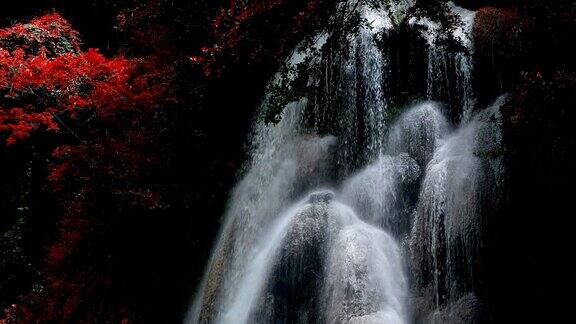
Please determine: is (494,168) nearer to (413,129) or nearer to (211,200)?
(413,129)

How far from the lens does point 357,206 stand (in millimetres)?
7320

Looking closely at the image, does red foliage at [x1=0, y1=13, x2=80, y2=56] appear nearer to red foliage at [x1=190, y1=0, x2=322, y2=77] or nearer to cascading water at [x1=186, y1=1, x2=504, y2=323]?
red foliage at [x1=190, y1=0, x2=322, y2=77]

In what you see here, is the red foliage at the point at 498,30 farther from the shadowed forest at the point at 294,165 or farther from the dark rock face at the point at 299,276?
the dark rock face at the point at 299,276

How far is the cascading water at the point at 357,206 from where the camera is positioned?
223 inches

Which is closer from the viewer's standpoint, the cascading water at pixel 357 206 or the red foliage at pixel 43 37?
the cascading water at pixel 357 206

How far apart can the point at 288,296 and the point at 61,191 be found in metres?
7.90

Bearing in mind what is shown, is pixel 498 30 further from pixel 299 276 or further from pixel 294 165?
pixel 299 276

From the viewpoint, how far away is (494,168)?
614 centimetres

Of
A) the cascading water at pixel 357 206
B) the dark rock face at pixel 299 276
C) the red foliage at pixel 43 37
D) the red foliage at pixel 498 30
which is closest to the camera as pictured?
the cascading water at pixel 357 206

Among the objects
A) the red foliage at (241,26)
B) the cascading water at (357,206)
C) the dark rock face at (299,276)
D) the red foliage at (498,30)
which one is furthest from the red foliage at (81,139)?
the red foliage at (498,30)

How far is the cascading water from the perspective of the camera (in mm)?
5660

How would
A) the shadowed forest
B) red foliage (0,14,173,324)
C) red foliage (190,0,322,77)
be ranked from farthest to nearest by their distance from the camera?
red foliage (0,14,173,324) < red foliage (190,0,322,77) < the shadowed forest

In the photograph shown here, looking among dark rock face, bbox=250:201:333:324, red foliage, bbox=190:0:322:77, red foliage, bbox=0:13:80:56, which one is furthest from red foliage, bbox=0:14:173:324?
dark rock face, bbox=250:201:333:324

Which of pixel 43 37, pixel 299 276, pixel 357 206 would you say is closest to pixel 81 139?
pixel 43 37
